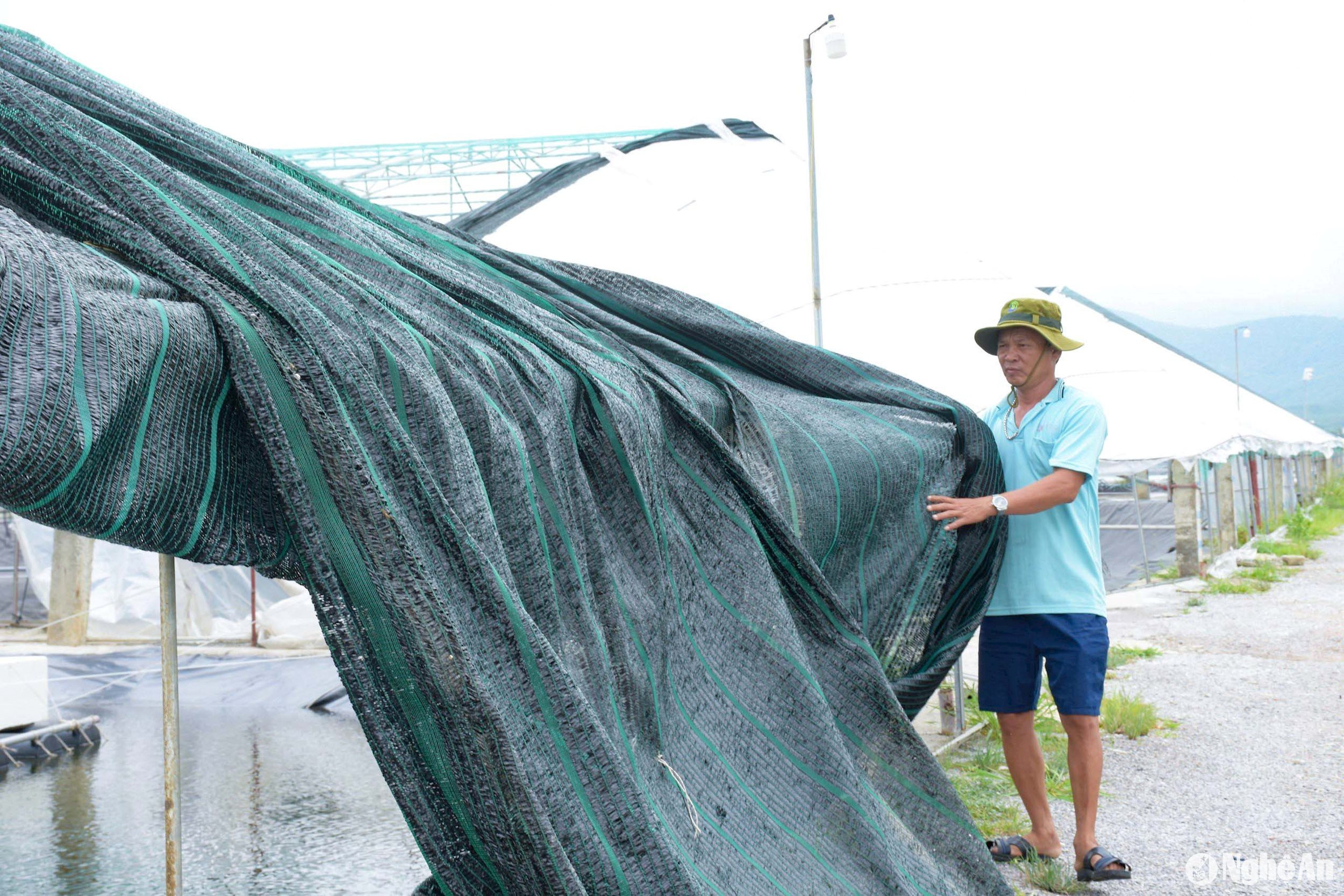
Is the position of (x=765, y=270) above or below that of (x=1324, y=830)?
above

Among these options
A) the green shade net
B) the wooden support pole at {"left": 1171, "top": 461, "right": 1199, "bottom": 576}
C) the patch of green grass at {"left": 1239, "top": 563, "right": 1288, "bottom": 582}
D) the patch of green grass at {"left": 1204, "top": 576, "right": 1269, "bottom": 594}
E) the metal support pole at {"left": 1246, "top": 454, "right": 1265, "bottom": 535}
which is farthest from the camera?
the metal support pole at {"left": 1246, "top": 454, "right": 1265, "bottom": 535}

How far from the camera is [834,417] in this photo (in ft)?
9.18

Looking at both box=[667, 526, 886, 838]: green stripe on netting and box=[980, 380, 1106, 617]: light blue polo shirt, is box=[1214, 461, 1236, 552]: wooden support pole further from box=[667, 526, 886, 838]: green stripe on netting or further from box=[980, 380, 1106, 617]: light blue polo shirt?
box=[667, 526, 886, 838]: green stripe on netting

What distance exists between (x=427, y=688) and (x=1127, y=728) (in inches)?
206

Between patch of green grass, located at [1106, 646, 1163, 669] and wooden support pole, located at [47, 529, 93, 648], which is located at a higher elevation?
wooden support pole, located at [47, 529, 93, 648]

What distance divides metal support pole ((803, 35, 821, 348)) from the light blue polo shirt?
1.66 metres

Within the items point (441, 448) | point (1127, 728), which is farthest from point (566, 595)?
point (1127, 728)

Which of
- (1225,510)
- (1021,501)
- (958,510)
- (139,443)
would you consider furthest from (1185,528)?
(139,443)

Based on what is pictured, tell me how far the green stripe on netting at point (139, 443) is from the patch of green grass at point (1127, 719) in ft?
17.6

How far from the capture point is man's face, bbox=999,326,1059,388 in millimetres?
3398

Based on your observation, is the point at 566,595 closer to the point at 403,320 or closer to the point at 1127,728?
the point at 403,320

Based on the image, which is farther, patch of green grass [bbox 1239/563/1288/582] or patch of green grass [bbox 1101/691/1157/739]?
patch of green grass [bbox 1239/563/1288/582]

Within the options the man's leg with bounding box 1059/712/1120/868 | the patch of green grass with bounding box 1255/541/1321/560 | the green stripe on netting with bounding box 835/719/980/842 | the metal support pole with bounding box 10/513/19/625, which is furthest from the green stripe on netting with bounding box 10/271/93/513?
the patch of green grass with bounding box 1255/541/1321/560

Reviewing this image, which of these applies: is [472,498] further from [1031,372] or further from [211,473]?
[1031,372]
